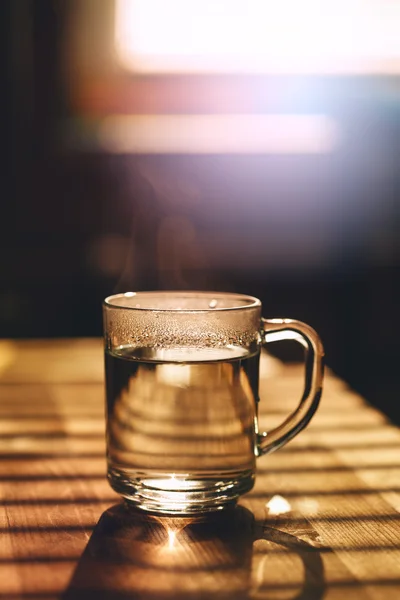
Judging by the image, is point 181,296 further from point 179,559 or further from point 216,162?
point 216,162

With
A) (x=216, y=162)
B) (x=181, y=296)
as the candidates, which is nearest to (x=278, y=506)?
(x=181, y=296)

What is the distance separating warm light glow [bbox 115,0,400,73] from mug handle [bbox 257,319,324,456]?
2753 millimetres

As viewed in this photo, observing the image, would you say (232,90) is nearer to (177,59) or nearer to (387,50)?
(177,59)

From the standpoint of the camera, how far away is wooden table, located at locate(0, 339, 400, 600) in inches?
19.1

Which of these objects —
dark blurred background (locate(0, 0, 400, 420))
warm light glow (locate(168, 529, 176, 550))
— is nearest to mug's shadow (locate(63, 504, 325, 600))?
warm light glow (locate(168, 529, 176, 550))

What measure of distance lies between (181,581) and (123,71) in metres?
2.95

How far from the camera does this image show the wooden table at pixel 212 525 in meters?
0.49

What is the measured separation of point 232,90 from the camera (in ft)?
10.8

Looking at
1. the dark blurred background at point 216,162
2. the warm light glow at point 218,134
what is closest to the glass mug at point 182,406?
the dark blurred background at point 216,162

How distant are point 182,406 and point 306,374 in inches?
4.4

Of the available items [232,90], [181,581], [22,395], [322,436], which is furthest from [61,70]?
[181,581]

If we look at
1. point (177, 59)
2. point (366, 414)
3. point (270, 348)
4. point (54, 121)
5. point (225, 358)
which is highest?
point (177, 59)

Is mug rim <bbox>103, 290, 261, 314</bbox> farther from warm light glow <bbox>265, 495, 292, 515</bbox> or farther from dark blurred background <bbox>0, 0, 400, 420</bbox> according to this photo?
dark blurred background <bbox>0, 0, 400, 420</bbox>

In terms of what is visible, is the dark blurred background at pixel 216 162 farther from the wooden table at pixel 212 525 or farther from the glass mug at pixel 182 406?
the glass mug at pixel 182 406
